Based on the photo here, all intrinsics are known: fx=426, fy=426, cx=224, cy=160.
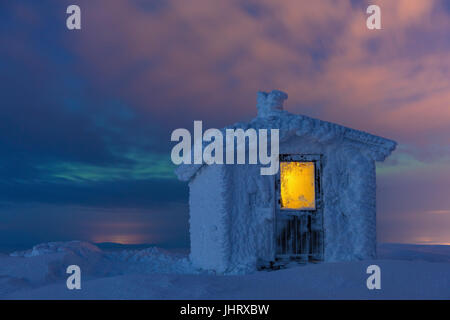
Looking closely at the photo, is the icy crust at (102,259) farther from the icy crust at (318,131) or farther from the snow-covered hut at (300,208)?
the icy crust at (318,131)

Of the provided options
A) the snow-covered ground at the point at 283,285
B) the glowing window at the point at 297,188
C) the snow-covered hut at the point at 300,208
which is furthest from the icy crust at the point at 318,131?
the glowing window at the point at 297,188

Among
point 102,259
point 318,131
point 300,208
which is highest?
point 318,131

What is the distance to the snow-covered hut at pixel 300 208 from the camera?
11062 mm

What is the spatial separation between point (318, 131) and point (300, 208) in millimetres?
2104

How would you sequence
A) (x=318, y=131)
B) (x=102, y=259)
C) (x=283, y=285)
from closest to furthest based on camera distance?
(x=283, y=285) → (x=318, y=131) → (x=102, y=259)

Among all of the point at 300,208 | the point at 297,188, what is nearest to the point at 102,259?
the point at 300,208

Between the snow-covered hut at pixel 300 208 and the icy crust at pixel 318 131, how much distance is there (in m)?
0.03

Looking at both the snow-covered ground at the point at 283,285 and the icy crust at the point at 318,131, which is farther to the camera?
the icy crust at the point at 318,131

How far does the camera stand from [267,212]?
440 inches

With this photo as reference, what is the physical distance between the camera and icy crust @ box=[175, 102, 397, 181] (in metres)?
11.0

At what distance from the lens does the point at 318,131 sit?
1104 centimetres

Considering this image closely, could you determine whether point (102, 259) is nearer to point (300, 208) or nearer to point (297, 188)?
point (300, 208)

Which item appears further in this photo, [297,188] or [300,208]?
[297,188]

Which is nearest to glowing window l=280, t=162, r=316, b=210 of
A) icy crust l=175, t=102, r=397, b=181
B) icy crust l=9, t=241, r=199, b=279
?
icy crust l=9, t=241, r=199, b=279
